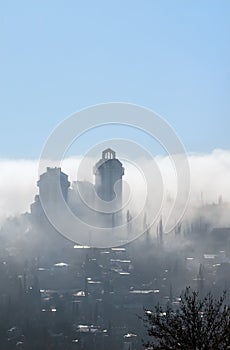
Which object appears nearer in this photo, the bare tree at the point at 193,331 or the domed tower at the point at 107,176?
the bare tree at the point at 193,331

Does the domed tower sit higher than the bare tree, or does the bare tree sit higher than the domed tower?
the domed tower

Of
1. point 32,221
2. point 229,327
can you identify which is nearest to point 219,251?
point 32,221

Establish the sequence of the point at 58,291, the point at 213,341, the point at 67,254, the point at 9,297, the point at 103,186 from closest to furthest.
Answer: the point at 213,341 < the point at 9,297 < the point at 58,291 < the point at 67,254 < the point at 103,186

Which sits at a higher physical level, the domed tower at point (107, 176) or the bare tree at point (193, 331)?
the domed tower at point (107, 176)

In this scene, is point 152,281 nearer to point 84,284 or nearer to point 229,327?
point 84,284

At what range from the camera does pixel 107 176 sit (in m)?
47.6

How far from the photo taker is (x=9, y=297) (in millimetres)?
31078

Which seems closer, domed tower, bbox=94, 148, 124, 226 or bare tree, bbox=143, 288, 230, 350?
bare tree, bbox=143, 288, 230, 350

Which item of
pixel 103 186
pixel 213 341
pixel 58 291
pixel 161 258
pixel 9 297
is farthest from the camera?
pixel 103 186

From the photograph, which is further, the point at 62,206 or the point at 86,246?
the point at 62,206

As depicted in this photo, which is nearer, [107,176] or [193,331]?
[193,331]

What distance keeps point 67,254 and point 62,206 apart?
507 cm

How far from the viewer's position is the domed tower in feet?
155

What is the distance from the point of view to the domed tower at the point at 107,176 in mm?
47344
